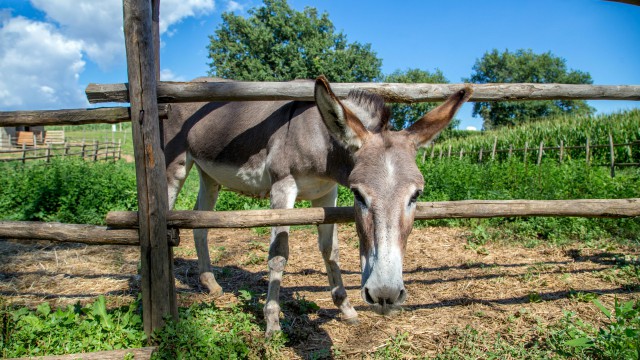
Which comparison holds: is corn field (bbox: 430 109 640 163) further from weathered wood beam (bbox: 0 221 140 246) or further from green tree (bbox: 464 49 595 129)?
green tree (bbox: 464 49 595 129)

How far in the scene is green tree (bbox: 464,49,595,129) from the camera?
177 feet

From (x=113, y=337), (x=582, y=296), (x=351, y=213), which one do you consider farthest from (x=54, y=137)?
(x=582, y=296)

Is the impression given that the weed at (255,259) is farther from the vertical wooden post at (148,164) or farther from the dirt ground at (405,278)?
the vertical wooden post at (148,164)

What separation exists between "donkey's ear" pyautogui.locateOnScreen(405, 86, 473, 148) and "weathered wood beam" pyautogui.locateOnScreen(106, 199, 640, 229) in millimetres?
629

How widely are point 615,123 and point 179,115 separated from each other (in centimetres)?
2000

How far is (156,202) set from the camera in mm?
2762

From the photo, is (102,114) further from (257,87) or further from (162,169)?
(257,87)

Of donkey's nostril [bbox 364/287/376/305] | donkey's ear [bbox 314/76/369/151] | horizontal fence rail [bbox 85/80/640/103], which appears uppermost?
horizontal fence rail [bbox 85/80/640/103]

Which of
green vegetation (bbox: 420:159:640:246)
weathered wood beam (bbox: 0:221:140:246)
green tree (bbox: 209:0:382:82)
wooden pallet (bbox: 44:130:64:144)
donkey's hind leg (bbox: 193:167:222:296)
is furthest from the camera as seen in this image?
wooden pallet (bbox: 44:130:64:144)

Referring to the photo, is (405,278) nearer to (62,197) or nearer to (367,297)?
(367,297)

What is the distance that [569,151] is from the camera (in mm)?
15547

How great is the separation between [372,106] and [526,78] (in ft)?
224

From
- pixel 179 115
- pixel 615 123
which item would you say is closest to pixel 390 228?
pixel 179 115

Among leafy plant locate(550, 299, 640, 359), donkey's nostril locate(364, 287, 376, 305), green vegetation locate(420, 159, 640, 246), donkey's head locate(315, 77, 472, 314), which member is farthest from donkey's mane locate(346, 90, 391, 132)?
green vegetation locate(420, 159, 640, 246)
